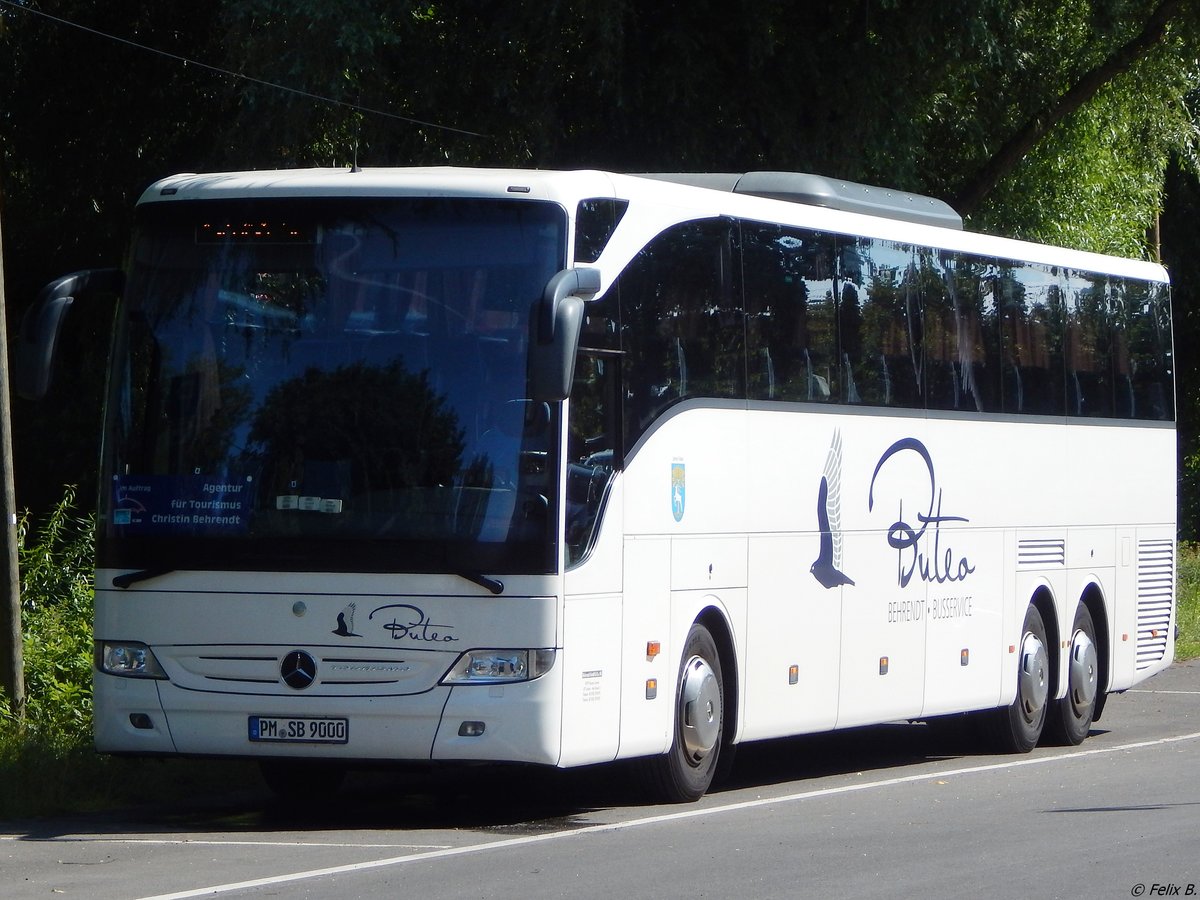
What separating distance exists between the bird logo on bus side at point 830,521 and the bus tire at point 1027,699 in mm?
3072

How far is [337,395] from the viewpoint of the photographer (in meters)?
11.0

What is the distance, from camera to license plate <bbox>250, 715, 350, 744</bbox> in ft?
35.7

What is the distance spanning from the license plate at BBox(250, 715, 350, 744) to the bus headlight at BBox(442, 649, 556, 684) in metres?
0.61

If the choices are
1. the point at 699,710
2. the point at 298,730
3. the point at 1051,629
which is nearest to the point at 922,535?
the point at 1051,629

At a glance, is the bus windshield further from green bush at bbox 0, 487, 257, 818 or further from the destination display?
green bush at bbox 0, 487, 257, 818

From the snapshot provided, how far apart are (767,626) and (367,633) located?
318 centimetres

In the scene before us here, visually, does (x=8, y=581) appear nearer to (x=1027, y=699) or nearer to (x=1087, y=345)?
(x=1027, y=699)

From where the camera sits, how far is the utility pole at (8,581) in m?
13.6

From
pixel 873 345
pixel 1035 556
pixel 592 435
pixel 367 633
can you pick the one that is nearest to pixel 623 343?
pixel 592 435

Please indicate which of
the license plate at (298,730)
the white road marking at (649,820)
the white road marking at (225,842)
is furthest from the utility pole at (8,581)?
the white road marking at (649,820)

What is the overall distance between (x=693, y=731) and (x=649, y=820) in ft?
3.15

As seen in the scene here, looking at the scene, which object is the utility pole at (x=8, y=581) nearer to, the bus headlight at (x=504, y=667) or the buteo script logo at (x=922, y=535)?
the bus headlight at (x=504, y=667)

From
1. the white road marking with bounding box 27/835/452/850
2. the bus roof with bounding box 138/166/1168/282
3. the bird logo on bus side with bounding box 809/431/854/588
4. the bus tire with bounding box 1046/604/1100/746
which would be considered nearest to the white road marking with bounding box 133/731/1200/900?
the white road marking with bounding box 27/835/452/850

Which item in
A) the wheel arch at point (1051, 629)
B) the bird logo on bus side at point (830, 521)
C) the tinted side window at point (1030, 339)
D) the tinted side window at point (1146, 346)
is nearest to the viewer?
the bird logo on bus side at point (830, 521)
